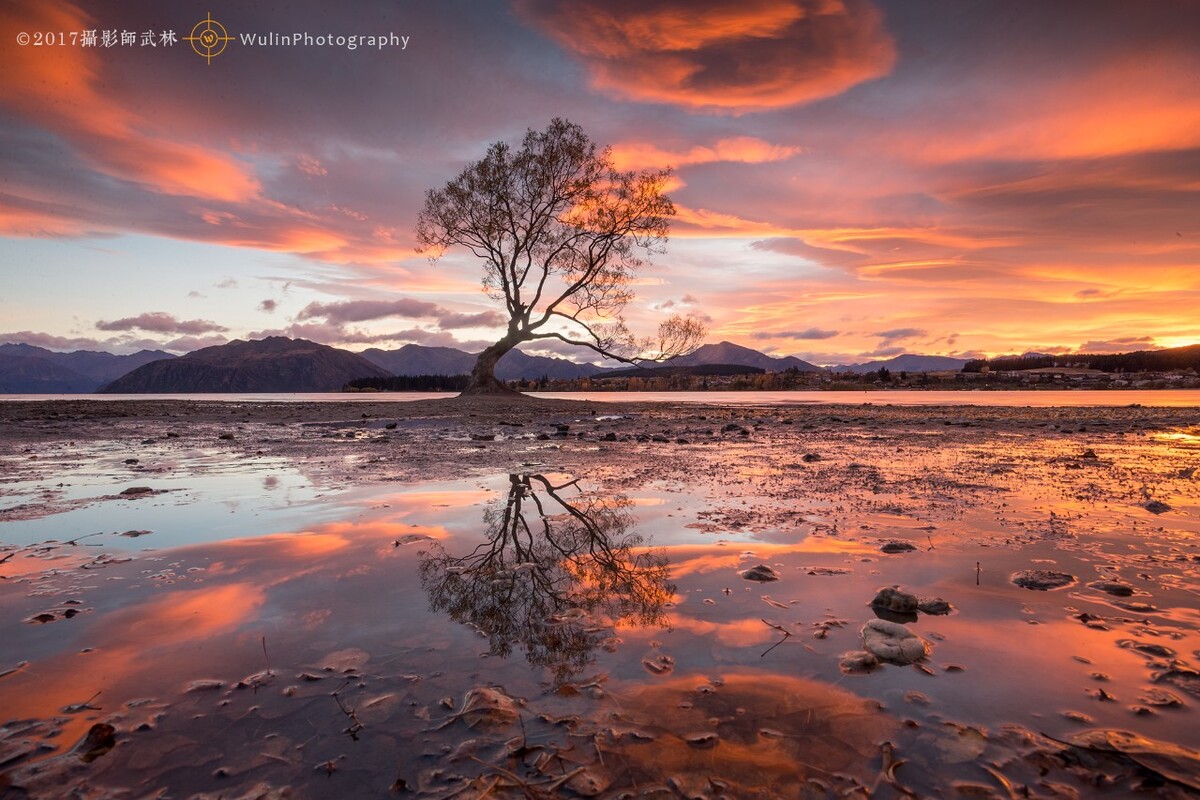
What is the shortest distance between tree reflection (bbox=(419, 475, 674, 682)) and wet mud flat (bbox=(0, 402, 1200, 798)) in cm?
3

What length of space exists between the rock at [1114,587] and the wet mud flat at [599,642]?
0.10 ft

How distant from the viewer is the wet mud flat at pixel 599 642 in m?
1.98

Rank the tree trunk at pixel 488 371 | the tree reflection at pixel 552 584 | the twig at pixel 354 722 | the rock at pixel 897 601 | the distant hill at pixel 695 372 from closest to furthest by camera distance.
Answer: the twig at pixel 354 722
the tree reflection at pixel 552 584
the rock at pixel 897 601
the tree trunk at pixel 488 371
the distant hill at pixel 695 372

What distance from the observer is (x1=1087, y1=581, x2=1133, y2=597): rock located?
144 inches

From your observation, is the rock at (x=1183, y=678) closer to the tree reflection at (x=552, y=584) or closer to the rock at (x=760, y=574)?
the rock at (x=760, y=574)

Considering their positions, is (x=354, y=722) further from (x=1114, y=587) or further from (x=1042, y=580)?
(x=1114, y=587)

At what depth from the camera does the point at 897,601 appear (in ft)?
11.2

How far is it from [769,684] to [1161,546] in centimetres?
462

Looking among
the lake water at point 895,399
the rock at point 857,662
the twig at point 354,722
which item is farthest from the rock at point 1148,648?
the lake water at point 895,399

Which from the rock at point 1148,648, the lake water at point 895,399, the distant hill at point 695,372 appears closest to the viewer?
the rock at point 1148,648

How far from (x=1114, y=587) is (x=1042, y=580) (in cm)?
39

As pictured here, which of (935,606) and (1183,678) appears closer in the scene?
(1183,678)

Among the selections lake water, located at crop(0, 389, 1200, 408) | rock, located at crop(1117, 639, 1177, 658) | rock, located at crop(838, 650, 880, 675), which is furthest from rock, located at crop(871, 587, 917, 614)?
lake water, located at crop(0, 389, 1200, 408)

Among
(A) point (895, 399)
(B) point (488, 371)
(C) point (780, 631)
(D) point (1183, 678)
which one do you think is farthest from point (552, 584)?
(A) point (895, 399)
